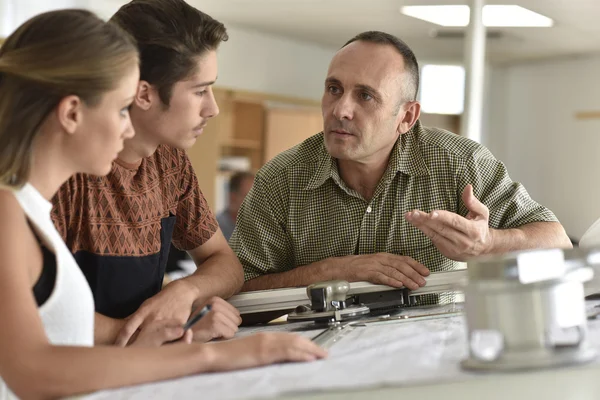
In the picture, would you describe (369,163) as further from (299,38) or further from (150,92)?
(299,38)

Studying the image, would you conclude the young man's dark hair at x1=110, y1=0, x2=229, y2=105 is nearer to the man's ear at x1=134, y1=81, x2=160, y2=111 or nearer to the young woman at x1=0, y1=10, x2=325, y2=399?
the man's ear at x1=134, y1=81, x2=160, y2=111

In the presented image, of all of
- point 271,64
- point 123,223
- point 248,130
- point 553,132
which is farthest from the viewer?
point 553,132

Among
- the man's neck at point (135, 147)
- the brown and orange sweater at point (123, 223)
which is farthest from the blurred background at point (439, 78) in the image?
the man's neck at point (135, 147)

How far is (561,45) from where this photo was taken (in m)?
9.12

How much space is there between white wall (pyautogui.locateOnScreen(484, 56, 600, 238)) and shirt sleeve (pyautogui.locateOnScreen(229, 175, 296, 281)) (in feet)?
27.1

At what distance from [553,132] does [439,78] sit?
11.3 ft

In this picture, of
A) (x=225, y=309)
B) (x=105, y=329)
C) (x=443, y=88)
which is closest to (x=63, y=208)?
(x=105, y=329)

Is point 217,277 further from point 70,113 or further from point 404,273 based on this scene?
point 70,113

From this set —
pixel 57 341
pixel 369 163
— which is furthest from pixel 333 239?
pixel 57 341

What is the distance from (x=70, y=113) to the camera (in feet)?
4.16

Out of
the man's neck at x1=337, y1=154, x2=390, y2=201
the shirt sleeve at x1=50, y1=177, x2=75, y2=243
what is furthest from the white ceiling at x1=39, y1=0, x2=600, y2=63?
the shirt sleeve at x1=50, y1=177, x2=75, y2=243

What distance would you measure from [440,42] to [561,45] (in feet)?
4.12

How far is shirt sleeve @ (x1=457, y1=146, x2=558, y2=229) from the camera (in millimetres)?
2166

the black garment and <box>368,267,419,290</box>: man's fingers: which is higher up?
the black garment
